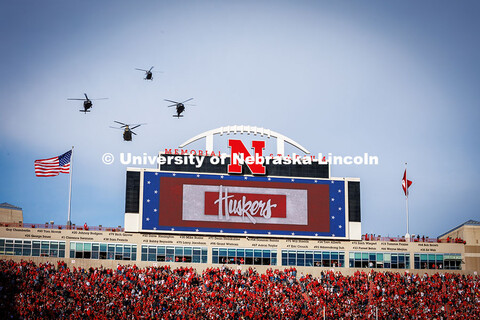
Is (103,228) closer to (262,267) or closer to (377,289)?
(262,267)

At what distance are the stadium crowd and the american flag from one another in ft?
34.8

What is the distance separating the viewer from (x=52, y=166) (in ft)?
335

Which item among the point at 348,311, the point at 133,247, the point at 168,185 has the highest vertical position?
the point at 168,185

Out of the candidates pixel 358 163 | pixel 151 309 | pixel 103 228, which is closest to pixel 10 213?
pixel 103 228

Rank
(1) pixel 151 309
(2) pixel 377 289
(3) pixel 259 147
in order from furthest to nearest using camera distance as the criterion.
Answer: (3) pixel 259 147
(2) pixel 377 289
(1) pixel 151 309

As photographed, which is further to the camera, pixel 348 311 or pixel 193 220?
pixel 193 220

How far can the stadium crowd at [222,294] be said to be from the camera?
8925cm

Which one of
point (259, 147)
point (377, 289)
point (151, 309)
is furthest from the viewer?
point (259, 147)

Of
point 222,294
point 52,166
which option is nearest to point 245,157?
point 222,294

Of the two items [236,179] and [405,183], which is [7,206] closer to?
[236,179]

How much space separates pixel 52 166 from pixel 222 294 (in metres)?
24.3

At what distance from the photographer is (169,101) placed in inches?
4323

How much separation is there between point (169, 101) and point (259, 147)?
12811 millimetres

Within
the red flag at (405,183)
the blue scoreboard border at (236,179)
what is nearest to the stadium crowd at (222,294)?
the blue scoreboard border at (236,179)
